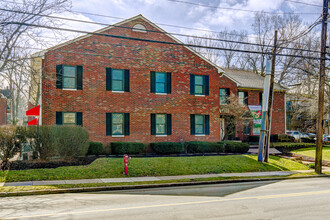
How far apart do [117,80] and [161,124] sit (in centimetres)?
452

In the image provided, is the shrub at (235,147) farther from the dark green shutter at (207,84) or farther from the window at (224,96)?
the window at (224,96)

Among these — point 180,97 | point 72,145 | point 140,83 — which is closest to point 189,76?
point 180,97

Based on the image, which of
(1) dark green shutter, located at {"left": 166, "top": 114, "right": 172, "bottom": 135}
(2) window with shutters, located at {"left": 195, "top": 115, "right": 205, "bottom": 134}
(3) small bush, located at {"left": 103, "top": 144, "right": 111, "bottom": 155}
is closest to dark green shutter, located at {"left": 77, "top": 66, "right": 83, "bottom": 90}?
(3) small bush, located at {"left": 103, "top": 144, "right": 111, "bottom": 155}

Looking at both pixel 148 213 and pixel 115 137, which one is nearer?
pixel 148 213

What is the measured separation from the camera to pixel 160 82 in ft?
74.1

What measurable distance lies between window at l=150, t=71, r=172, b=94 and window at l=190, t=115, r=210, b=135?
300 cm

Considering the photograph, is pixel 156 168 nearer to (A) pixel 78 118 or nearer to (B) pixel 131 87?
(A) pixel 78 118

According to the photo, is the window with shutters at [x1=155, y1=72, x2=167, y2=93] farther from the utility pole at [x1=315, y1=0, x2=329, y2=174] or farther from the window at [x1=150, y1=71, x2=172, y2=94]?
the utility pole at [x1=315, y1=0, x2=329, y2=174]

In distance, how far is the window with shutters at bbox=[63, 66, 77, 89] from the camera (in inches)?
779

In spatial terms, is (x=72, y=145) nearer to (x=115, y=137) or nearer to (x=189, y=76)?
(x=115, y=137)

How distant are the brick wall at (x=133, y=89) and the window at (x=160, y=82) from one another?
0.33 metres

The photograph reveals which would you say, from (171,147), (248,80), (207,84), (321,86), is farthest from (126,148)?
(248,80)

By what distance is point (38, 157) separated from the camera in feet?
48.8

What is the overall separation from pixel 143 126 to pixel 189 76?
209 inches
